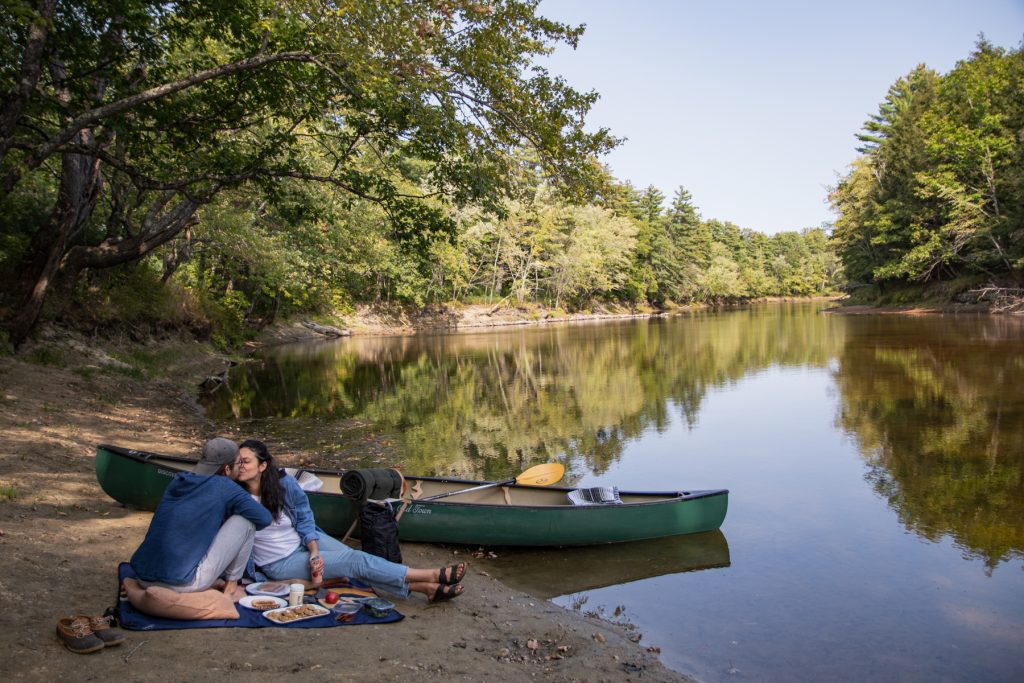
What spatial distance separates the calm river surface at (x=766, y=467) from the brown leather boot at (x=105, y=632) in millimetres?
3362

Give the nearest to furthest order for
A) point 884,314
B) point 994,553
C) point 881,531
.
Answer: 1. point 994,553
2. point 881,531
3. point 884,314

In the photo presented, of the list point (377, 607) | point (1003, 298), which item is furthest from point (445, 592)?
point (1003, 298)

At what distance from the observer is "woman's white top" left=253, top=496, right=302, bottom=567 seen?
16.0 ft

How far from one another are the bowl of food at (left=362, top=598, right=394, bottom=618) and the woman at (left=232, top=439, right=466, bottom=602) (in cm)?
23

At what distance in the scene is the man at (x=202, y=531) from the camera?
421 cm

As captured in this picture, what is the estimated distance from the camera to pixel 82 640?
11.9 ft

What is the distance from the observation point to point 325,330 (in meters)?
42.4

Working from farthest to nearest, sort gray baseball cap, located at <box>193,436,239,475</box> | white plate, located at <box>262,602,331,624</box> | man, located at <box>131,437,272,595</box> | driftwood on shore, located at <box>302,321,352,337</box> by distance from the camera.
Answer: driftwood on shore, located at <box>302,321,352,337</box> → gray baseball cap, located at <box>193,436,239,475</box> → white plate, located at <box>262,602,331,624</box> → man, located at <box>131,437,272,595</box>

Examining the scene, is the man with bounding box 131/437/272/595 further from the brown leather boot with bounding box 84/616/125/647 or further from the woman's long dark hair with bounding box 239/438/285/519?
the brown leather boot with bounding box 84/616/125/647

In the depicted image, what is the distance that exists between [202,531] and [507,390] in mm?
14733

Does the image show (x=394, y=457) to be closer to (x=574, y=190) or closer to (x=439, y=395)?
(x=574, y=190)

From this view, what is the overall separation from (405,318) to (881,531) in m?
42.7

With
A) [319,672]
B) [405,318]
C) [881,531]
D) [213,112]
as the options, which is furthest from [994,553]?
[405,318]

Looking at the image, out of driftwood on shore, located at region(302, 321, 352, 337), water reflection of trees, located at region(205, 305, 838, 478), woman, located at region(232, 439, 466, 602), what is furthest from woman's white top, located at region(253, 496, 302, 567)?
driftwood on shore, located at region(302, 321, 352, 337)
